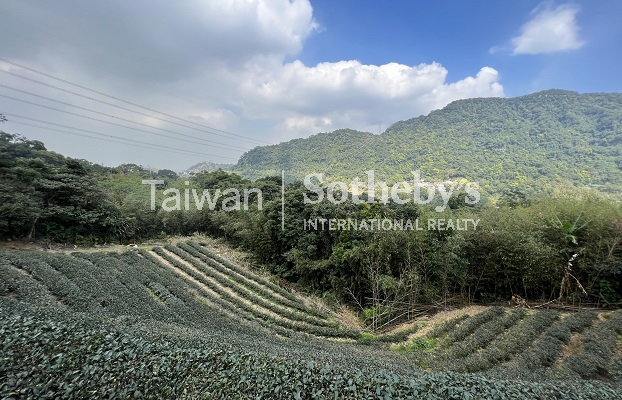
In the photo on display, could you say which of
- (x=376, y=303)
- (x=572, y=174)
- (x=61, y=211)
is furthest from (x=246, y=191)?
(x=572, y=174)

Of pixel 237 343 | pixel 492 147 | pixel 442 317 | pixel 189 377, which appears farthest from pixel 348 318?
pixel 492 147

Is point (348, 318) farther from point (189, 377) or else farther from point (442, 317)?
point (189, 377)

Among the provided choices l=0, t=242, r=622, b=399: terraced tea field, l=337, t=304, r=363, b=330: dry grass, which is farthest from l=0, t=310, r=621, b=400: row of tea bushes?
l=337, t=304, r=363, b=330: dry grass

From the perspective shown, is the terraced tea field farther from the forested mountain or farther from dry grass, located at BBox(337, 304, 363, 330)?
the forested mountain

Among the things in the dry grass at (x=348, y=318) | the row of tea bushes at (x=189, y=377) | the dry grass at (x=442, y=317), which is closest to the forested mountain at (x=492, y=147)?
the dry grass at (x=442, y=317)

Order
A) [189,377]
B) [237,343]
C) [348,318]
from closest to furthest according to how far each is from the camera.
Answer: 1. [189,377]
2. [237,343]
3. [348,318]
